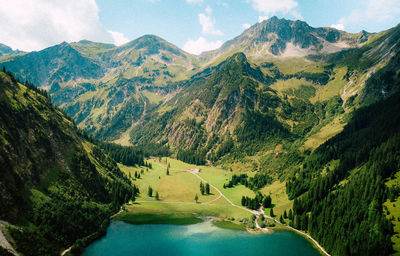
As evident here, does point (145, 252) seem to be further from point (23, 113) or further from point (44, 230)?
point (23, 113)

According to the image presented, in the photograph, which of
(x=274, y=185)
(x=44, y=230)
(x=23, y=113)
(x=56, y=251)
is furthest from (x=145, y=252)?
(x=274, y=185)

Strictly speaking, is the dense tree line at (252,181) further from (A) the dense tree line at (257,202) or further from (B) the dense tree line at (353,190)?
(B) the dense tree line at (353,190)

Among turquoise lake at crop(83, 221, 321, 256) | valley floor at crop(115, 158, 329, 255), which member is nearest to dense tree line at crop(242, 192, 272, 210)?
valley floor at crop(115, 158, 329, 255)

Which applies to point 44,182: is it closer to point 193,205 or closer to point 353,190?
point 193,205

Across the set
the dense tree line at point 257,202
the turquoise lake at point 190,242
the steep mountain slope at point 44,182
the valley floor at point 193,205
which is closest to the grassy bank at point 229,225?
the valley floor at point 193,205

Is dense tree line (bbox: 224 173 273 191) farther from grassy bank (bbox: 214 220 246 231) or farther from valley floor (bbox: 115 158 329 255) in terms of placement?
grassy bank (bbox: 214 220 246 231)

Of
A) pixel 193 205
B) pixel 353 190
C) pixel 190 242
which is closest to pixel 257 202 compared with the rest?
pixel 193 205
